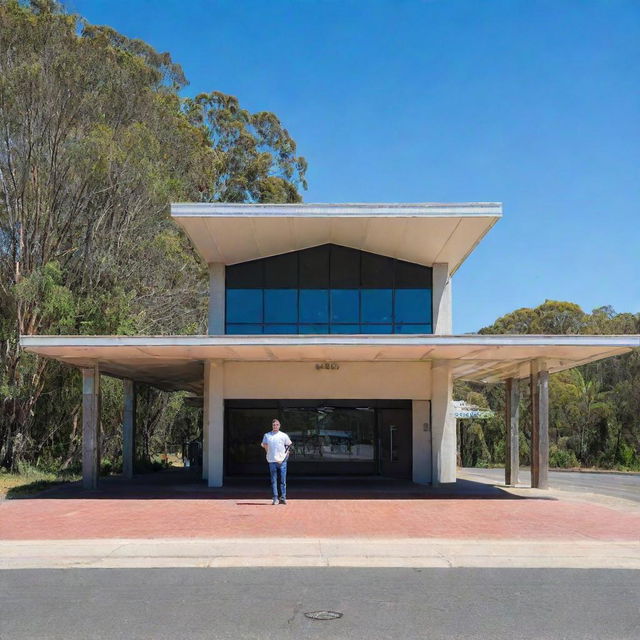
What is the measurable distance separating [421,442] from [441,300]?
4.00 m

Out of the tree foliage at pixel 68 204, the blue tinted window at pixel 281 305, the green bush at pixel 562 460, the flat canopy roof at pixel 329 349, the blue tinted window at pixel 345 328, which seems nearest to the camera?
the flat canopy roof at pixel 329 349

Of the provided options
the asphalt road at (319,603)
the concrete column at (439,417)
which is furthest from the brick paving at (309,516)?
the asphalt road at (319,603)

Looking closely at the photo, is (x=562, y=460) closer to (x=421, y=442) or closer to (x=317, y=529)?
(x=421, y=442)

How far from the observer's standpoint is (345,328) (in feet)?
72.4

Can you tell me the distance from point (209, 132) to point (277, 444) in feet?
110

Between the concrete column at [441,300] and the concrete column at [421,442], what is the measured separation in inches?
83.5

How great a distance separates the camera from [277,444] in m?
16.2

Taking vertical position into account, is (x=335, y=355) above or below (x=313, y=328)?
below

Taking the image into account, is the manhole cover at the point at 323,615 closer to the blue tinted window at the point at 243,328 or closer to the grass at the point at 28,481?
the grass at the point at 28,481

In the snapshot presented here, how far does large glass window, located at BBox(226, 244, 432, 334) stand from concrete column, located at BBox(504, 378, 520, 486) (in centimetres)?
394

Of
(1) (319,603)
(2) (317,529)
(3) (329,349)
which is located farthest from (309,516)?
(1) (319,603)

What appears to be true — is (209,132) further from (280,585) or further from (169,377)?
(280,585)

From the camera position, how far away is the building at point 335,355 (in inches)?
784

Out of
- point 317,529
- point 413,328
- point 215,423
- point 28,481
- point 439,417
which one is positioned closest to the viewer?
point 317,529
